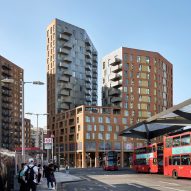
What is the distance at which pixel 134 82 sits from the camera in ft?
421

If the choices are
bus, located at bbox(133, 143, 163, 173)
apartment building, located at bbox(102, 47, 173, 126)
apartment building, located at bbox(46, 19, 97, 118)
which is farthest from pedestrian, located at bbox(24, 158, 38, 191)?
apartment building, located at bbox(46, 19, 97, 118)

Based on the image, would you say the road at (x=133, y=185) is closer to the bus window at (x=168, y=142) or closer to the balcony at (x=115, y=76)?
the bus window at (x=168, y=142)

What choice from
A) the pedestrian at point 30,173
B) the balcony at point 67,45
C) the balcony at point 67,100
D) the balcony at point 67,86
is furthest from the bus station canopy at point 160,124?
the balcony at point 67,45

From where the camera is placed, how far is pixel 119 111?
4995 inches

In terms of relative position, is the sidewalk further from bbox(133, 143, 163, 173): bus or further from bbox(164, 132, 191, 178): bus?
bbox(133, 143, 163, 173): bus

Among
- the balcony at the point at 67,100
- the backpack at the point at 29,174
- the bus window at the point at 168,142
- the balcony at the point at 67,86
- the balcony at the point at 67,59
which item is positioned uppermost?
the balcony at the point at 67,59

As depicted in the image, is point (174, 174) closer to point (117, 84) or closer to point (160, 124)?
point (160, 124)

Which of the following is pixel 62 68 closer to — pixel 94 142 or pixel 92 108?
pixel 92 108

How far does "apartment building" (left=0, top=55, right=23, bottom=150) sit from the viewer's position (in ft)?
483

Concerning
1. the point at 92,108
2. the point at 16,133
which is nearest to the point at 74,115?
the point at 92,108

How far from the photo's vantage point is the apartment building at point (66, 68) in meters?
140

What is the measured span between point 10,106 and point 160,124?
9553 centimetres

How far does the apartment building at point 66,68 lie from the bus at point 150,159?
83.3 metres

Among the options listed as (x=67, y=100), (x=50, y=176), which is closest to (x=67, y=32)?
(x=67, y=100)
